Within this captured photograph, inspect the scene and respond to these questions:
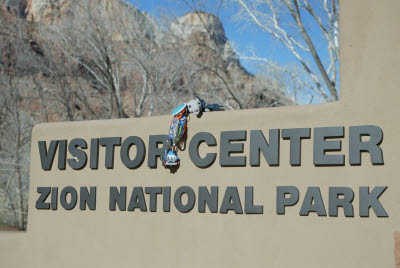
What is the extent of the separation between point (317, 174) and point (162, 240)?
2.21m

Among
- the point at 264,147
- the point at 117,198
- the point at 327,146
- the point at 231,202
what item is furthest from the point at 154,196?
the point at 327,146

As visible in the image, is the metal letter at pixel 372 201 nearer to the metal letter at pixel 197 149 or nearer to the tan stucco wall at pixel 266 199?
the tan stucco wall at pixel 266 199

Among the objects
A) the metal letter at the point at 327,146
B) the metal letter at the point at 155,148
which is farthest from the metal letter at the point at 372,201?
the metal letter at the point at 155,148

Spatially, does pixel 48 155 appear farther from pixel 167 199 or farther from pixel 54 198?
pixel 167 199

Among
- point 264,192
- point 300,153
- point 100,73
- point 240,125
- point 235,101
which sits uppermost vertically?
point 100,73

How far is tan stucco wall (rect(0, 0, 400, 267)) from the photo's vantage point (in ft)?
17.8

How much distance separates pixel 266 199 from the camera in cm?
600

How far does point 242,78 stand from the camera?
20.5 m

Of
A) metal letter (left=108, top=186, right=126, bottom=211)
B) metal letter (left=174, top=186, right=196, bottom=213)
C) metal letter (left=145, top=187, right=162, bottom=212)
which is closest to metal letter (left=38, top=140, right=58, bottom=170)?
metal letter (left=108, top=186, right=126, bottom=211)

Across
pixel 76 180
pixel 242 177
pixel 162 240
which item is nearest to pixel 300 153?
pixel 242 177

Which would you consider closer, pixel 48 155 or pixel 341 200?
pixel 341 200

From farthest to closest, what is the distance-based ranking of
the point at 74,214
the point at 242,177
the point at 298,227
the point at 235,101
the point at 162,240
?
the point at 235,101, the point at 74,214, the point at 162,240, the point at 242,177, the point at 298,227

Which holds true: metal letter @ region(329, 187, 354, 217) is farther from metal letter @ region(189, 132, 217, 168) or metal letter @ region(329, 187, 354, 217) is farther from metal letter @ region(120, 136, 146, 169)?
metal letter @ region(120, 136, 146, 169)

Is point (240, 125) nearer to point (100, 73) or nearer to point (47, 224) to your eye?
point (47, 224)
